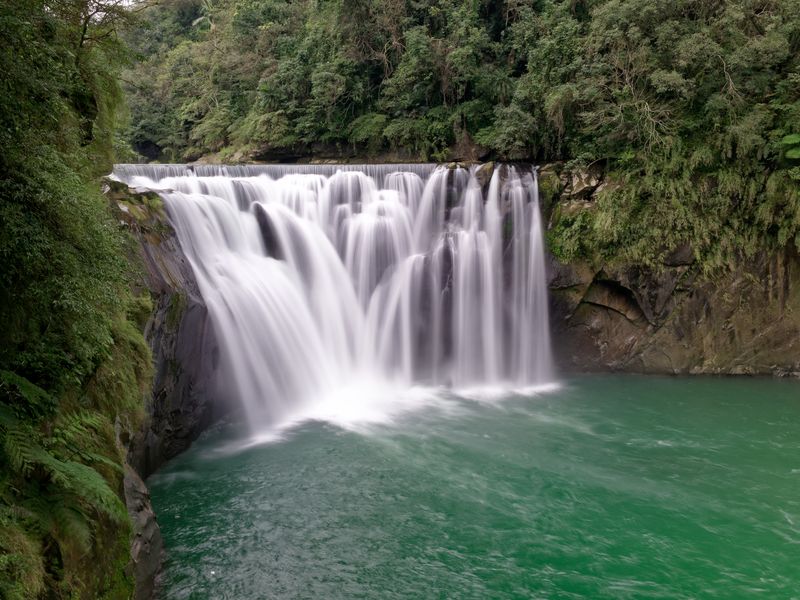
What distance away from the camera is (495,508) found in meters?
7.74

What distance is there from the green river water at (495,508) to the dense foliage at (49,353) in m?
2.19

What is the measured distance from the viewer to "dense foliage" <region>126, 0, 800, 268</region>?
1295 centimetres

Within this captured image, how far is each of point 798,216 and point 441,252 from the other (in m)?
8.23

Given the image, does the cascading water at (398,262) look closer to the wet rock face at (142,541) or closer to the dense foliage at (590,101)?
the dense foliage at (590,101)

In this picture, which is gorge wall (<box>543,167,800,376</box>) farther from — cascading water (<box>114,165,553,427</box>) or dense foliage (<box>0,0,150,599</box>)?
dense foliage (<box>0,0,150,599</box>)

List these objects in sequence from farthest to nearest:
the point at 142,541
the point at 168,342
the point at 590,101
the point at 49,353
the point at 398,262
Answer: the point at 590,101 < the point at 398,262 < the point at 168,342 < the point at 142,541 < the point at 49,353

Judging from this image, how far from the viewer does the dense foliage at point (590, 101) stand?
1295 cm

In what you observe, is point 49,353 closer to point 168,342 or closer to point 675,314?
point 168,342

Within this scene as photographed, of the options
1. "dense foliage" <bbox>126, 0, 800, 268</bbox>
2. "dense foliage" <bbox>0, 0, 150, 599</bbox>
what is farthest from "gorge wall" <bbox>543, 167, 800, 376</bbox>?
"dense foliage" <bbox>0, 0, 150, 599</bbox>

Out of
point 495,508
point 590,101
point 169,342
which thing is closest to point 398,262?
point 590,101

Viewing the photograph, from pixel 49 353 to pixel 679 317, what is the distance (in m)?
13.6

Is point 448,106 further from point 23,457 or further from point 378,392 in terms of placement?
point 23,457

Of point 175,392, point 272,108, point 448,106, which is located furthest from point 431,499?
point 272,108

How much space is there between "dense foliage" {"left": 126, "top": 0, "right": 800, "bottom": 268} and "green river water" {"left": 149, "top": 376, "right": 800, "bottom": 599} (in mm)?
5018
